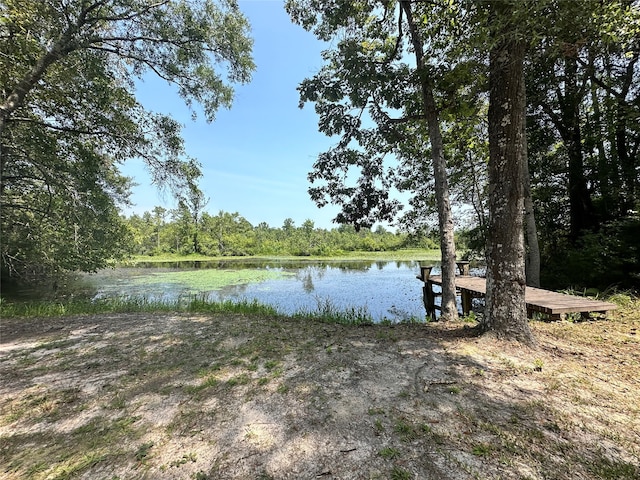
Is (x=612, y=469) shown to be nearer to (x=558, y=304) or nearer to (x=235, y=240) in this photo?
(x=558, y=304)

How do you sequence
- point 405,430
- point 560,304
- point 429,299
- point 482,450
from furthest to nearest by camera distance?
1. point 429,299
2. point 560,304
3. point 405,430
4. point 482,450

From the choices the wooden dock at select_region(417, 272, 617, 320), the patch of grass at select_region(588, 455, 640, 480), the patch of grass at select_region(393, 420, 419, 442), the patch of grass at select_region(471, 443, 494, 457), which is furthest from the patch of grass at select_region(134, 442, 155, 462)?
the wooden dock at select_region(417, 272, 617, 320)

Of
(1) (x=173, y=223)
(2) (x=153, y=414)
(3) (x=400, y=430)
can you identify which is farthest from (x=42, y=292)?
(1) (x=173, y=223)

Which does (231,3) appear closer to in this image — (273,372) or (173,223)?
(273,372)

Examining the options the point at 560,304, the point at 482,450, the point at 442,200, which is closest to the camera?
the point at 482,450

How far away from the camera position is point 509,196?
324cm

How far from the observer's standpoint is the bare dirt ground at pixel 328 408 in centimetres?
166

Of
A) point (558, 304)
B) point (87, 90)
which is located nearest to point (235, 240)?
point (87, 90)

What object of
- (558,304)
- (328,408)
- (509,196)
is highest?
(509,196)

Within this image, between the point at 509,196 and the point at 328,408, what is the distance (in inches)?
117

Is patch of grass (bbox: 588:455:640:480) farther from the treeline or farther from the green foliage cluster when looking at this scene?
the treeline

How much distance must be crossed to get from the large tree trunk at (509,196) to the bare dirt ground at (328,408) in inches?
14.8

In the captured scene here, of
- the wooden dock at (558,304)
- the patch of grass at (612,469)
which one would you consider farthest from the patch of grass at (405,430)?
the wooden dock at (558,304)

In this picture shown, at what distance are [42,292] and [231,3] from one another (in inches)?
535
